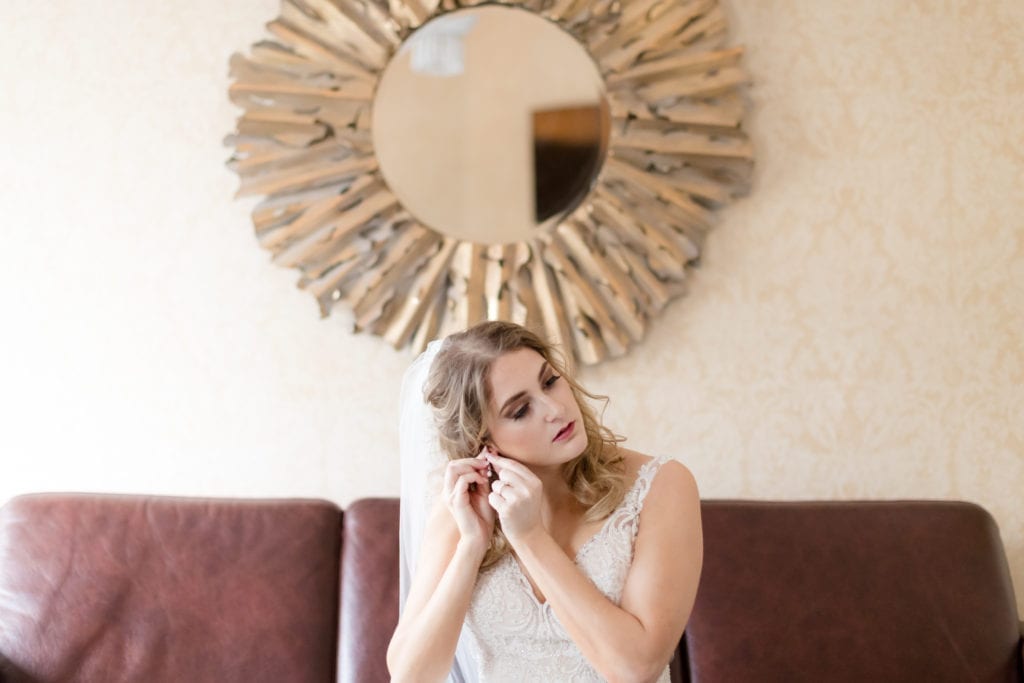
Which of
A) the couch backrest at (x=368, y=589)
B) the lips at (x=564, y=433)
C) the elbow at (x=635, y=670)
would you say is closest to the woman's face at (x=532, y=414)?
the lips at (x=564, y=433)

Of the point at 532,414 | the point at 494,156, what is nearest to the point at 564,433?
the point at 532,414

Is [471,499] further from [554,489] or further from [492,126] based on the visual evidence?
[492,126]

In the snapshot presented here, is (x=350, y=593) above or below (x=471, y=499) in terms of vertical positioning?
below

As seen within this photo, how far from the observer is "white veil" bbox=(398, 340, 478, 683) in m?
1.87

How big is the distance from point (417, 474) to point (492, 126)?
0.91 meters

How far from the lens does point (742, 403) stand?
7.77ft

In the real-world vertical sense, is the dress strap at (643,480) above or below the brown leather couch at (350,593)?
above

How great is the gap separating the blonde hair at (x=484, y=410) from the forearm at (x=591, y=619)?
0.50 ft

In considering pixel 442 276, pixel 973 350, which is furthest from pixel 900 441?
pixel 442 276

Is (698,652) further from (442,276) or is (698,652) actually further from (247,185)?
(247,185)

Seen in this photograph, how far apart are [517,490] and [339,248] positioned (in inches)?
38.5

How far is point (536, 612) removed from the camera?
1712mm

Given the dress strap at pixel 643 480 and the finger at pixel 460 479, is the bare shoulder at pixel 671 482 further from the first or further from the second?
the finger at pixel 460 479

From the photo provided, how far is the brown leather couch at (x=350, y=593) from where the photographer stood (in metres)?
1.99
